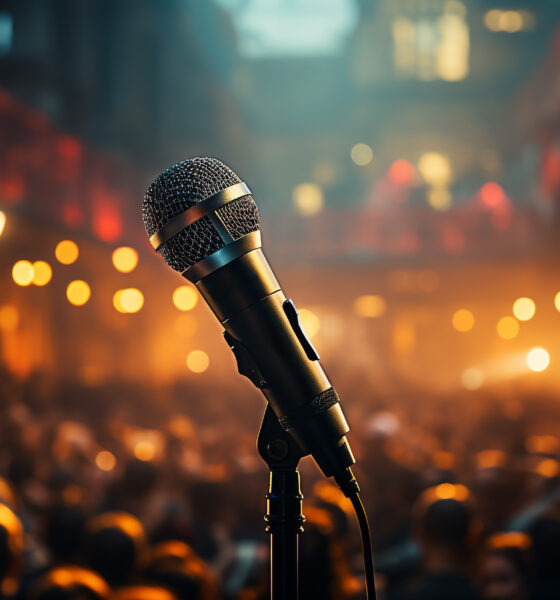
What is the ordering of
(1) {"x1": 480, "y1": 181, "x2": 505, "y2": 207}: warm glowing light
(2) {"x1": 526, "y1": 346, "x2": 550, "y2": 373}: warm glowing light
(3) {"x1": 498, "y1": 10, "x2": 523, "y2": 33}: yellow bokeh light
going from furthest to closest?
(3) {"x1": 498, "y1": 10, "x2": 523, "y2": 33}: yellow bokeh light < (1) {"x1": 480, "y1": 181, "x2": 505, "y2": 207}: warm glowing light < (2) {"x1": 526, "y1": 346, "x2": 550, "y2": 373}: warm glowing light

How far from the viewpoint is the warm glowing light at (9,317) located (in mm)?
12773

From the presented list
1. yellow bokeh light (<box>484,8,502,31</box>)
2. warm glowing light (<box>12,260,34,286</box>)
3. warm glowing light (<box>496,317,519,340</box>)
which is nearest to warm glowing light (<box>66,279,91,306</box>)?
warm glowing light (<box>12,260,34,286</box>)

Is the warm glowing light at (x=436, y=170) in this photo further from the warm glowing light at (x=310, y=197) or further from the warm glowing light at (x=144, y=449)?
the warm glowing light at (x=144, y=449)

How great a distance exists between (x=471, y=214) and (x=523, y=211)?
63.1 inches

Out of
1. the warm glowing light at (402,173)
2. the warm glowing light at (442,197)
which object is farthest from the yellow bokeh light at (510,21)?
the warm glowing light at (402,173)

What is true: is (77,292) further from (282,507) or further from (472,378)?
(472,378)

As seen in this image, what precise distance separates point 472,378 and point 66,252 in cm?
1792

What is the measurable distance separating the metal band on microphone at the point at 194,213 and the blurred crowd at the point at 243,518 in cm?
181

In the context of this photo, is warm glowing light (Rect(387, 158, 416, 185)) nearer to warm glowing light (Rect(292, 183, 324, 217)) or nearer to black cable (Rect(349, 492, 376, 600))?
warm glowing light (Rect(292, 183, 324, 217))

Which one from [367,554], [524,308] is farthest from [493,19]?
[367,554]

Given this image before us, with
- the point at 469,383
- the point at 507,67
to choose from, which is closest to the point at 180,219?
the point at 469,383

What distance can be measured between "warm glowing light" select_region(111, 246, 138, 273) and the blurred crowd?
774cm

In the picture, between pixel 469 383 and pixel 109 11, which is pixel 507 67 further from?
pixel 109 11

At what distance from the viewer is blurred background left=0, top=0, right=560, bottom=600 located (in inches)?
152
